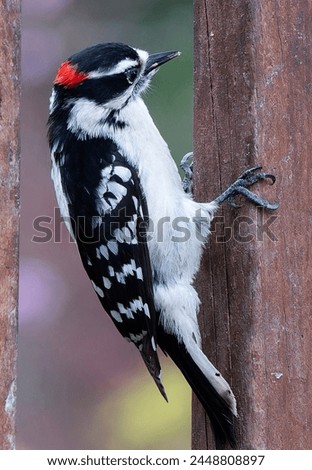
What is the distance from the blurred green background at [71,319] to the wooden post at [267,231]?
1.02 m

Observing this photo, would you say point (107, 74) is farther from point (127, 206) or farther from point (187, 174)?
point (187, 174)

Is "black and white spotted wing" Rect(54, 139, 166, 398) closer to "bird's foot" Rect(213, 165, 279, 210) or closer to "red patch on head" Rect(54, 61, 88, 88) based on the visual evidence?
"red patch on head" Rect(54, 61, 88, 88)

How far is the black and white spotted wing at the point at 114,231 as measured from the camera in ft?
8.64

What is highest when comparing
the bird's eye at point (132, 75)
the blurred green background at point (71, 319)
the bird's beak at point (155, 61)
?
the bird's beak at point (155, 61)

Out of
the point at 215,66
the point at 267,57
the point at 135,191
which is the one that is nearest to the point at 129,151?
the point at 135,191

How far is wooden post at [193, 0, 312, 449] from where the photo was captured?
7.47 ft

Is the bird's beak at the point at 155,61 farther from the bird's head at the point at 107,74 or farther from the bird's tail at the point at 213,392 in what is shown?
the bird's tail at the point at 213,392

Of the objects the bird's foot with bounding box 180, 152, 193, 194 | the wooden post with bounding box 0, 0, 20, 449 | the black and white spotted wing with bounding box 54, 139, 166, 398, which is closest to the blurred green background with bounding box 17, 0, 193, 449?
the bird's foot with bounding box 180, 152, 193, 194

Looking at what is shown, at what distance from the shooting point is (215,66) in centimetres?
247

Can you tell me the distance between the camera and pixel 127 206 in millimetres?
2682

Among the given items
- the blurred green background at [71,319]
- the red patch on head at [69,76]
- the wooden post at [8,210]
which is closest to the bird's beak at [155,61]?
the red patch on head at [69,76]

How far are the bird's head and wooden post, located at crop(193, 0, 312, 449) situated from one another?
1.31 feet

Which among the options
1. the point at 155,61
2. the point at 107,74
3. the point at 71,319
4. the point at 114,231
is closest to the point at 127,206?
the point at 114,231

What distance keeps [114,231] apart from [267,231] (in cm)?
55
